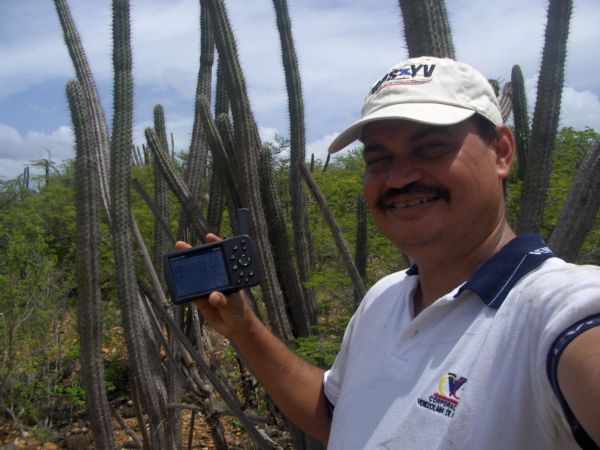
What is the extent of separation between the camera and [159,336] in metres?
4.23

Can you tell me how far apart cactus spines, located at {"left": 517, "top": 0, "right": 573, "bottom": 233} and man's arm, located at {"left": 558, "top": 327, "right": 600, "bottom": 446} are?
244cm

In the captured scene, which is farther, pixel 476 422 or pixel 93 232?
pixel 93 232

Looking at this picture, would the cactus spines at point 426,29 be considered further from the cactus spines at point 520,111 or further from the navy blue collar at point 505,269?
the cactus spines at point 520,111

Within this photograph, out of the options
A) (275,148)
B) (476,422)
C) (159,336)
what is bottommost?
(159,336)

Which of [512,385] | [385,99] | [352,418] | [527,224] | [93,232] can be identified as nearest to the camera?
[512,385]

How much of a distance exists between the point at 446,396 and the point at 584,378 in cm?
31

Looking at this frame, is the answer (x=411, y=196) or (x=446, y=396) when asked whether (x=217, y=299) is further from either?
(x=446, y=396)

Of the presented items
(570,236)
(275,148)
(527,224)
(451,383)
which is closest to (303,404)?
(451,383)

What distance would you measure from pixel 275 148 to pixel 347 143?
37.0ft

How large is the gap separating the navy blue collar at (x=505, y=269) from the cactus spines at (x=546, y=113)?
6.84 feet

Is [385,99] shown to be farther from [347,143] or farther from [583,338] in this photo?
[583,338]

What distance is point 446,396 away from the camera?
1133 millimetres

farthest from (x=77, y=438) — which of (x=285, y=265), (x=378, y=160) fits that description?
(x=378, y=160)

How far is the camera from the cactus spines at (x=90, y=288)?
3908 mm
